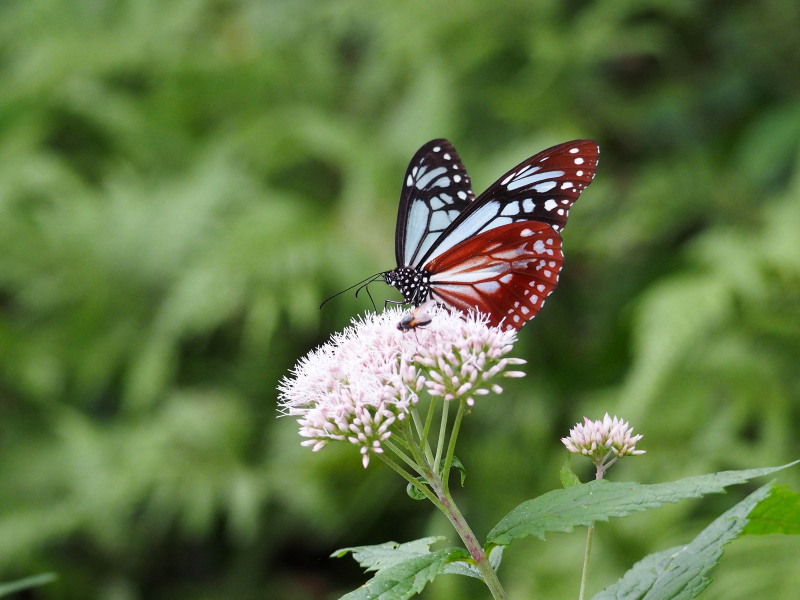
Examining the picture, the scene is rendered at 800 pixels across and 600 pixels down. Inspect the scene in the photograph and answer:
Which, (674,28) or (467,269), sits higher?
(674,28)

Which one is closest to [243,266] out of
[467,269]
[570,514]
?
[467,269]

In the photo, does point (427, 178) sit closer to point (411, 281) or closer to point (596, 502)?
point (411, 281)

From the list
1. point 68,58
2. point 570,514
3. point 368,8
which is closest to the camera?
point 570,514

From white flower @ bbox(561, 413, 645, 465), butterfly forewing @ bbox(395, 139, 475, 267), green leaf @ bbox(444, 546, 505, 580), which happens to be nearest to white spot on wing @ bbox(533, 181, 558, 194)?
butterfly forewing @ bbox(395, 139, 475, 267)

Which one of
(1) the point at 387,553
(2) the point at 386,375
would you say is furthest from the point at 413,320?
(1) the point at 387,553

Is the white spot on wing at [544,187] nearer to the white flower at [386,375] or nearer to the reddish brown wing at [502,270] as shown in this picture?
the reddish brown wing at [502,270]

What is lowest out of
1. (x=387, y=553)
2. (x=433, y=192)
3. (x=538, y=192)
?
(x=387, y=553)

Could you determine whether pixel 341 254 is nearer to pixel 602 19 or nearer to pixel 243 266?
pixel 243 266
